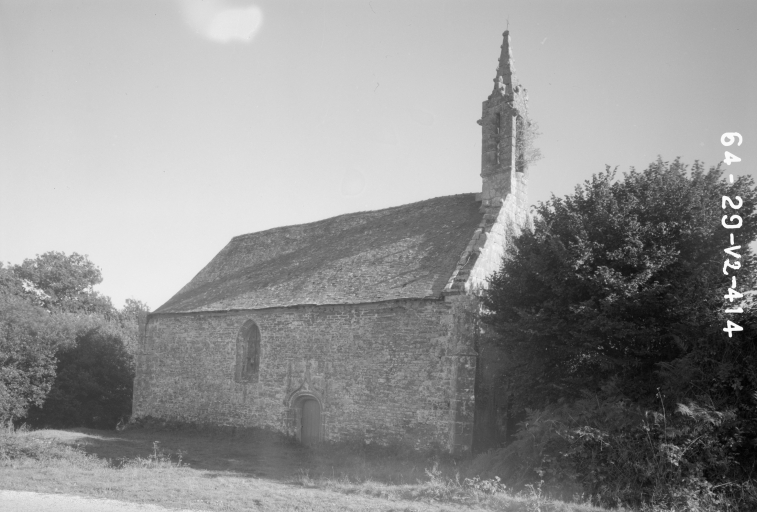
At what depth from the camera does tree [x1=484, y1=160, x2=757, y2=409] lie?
44.7ft

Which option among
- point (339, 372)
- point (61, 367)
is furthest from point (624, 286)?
point (61, 367)

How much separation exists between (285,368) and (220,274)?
8.24m

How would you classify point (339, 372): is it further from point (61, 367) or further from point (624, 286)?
point (61, 367)

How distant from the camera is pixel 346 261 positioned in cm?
2262

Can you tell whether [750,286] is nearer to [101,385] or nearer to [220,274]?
[220,274]

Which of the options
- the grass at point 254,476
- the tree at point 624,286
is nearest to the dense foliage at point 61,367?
the grass at point 254,476

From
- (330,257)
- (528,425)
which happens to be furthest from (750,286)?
(330,257)

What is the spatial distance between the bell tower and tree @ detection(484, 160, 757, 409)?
5476 mm

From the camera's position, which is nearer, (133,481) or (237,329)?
(133,481)

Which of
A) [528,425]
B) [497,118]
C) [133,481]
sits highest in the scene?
[497,118]

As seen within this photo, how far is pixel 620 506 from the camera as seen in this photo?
38.2 ft

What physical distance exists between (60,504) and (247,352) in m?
12.3

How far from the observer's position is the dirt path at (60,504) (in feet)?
34.2

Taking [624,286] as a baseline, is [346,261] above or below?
above
